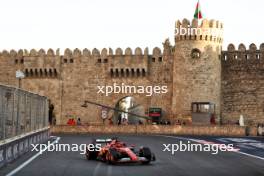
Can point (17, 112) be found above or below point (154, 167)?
above

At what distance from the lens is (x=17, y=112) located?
19.5 meters

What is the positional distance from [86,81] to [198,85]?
11206mm

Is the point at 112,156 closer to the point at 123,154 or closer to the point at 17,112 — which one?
the point at 123,154

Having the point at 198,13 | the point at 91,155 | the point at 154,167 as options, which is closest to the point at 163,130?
the point at 198,13

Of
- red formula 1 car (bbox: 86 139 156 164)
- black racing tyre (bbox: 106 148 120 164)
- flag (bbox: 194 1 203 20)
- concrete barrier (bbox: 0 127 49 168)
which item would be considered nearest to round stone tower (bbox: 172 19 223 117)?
flag (bbox: 194 1 203 20)

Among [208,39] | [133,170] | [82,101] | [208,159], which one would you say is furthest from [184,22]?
[133,170]

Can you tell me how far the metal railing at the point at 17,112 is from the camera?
642 inches

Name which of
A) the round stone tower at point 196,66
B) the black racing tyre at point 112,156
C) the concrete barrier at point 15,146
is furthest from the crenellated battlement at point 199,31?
the black racing tyre at point 112,156

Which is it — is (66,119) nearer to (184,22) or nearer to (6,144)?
(184,22)

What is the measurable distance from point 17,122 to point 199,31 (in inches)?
1349

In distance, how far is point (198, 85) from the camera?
51344 mm

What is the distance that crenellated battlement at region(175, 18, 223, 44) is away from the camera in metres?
52.1

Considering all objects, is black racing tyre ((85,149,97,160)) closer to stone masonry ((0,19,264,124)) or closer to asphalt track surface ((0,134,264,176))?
asphalt track surface ((0,134,264,176))

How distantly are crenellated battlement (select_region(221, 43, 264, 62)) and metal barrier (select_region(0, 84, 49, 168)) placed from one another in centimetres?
2876
